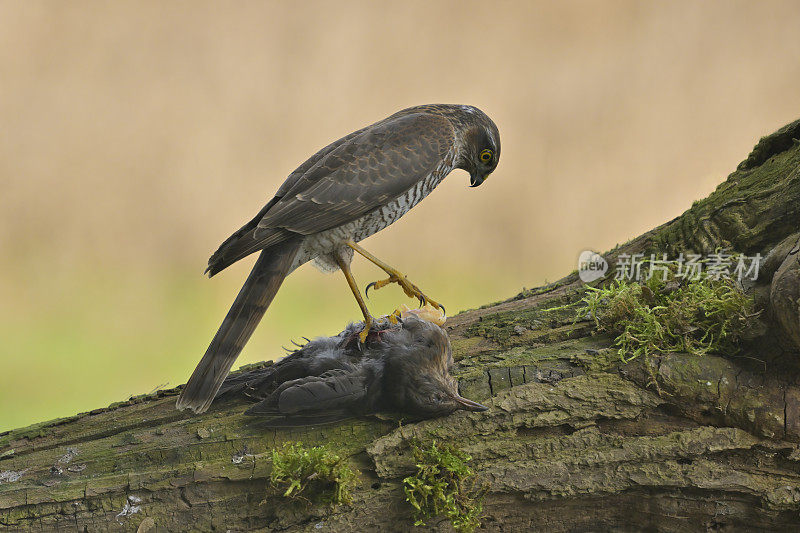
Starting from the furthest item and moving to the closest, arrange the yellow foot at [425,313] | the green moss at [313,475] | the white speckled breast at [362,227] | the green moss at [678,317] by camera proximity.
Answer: the yellow foot at [425,313] → the white speckled breast at [362,227] → the green moss at [678,317] → the green moss at [313,475]

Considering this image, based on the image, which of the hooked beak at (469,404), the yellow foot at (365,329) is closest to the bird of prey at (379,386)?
the hooked beak at (469,404)

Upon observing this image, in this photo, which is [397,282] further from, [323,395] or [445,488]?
[445,488]

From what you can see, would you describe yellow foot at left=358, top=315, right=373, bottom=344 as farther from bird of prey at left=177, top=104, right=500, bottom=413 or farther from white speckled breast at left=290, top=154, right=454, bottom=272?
white speckled breast at left=290, top=154, right=454, bottom=272

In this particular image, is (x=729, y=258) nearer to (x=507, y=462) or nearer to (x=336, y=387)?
(x=507, y=462)

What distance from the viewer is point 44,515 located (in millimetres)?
2850

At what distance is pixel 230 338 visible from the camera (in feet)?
10.6

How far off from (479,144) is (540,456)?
213 centimetres

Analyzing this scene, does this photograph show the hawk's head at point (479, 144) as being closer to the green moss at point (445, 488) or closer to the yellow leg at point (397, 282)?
the yellow leg at point (397, 282)

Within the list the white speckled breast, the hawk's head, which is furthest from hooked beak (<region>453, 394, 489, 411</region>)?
the hawk's head

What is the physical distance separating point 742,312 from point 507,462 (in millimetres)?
1407

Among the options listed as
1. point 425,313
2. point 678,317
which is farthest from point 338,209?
point 678,317

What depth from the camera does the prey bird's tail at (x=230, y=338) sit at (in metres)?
3.22

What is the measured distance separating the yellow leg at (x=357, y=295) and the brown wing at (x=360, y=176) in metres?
0.33

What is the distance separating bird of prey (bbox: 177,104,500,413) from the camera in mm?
3279
